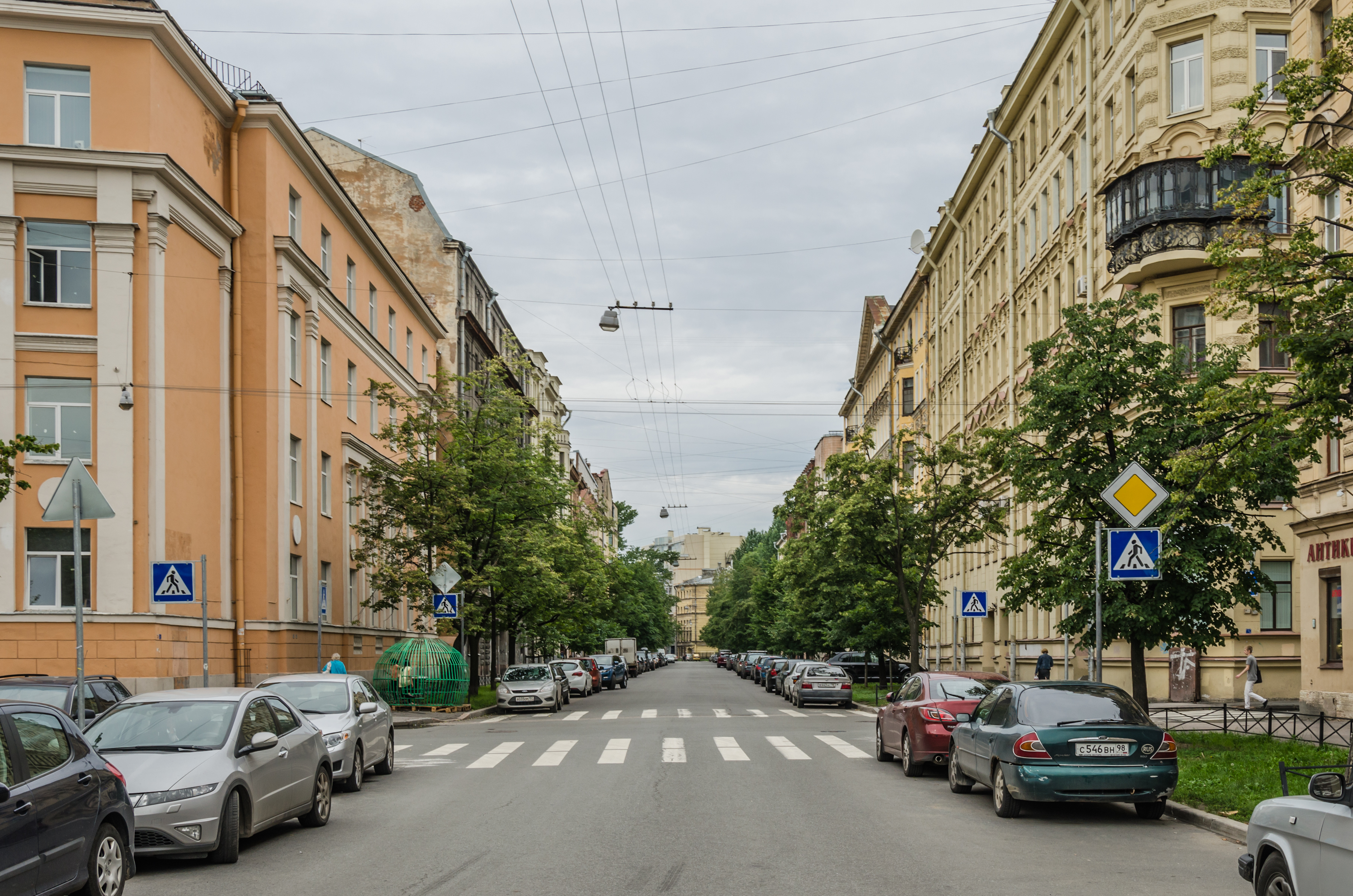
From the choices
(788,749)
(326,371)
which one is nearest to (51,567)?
(326,371)

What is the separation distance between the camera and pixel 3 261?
2755 centimetres

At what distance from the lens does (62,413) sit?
27797mm

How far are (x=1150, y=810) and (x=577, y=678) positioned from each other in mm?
39266

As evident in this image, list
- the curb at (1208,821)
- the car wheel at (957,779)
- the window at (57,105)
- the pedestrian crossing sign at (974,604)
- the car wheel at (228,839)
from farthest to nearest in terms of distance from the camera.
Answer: the pedestrian crossing sign at (974,604) < the window at (57,105) < the car wheel at (957,779) < the curb at (1208,821) < the car wheel at (228,839)

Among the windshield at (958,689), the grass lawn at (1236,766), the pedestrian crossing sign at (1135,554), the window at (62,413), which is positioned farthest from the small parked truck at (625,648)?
the pedestrian crossing sign at (1135,554)

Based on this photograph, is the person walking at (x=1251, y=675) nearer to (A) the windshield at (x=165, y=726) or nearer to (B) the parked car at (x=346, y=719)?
(B) the parked car at (x=346, y=719)

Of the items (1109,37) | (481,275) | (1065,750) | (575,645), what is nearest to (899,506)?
(1109,37)

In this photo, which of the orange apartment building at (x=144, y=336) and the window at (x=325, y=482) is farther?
the window at (x=325, y=482)

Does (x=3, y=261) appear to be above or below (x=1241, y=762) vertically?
above

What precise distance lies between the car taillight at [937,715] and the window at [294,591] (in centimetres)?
2092

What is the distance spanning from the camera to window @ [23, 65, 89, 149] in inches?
1116

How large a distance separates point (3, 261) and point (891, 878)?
957 inches

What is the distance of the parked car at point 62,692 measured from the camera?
1606 centimetres

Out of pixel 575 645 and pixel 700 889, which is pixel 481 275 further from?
pixel 700 889
